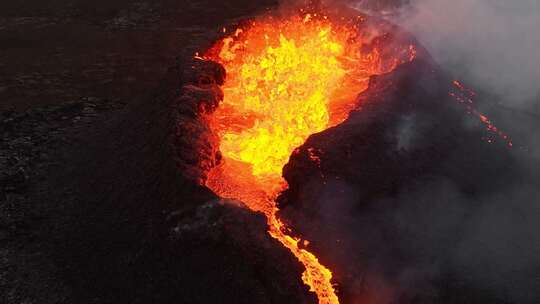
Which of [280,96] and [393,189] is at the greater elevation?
[280,96]

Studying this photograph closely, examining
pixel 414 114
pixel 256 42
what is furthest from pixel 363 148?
pixel 256 42

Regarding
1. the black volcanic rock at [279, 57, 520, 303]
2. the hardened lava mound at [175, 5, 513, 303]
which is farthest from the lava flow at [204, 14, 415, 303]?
the black volcanic rock at [279, 57, 520, 303]

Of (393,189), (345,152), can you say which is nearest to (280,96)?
(345,152)

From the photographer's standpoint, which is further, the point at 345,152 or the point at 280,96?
the point at 280,96

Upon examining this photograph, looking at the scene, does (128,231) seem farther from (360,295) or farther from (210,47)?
(210,47)

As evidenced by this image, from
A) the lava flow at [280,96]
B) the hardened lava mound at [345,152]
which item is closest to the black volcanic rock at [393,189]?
the hardened lava mound at [345,152]

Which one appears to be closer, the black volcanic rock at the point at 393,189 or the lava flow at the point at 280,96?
the black volcanic rock at the point at 393,189

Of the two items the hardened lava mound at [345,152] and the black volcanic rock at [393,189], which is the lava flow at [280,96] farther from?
the black volcanic rock at [393,189]

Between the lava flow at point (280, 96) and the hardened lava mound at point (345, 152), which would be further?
the lava flow at point (280, 96)

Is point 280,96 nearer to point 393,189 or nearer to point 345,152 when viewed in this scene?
point 345,152
